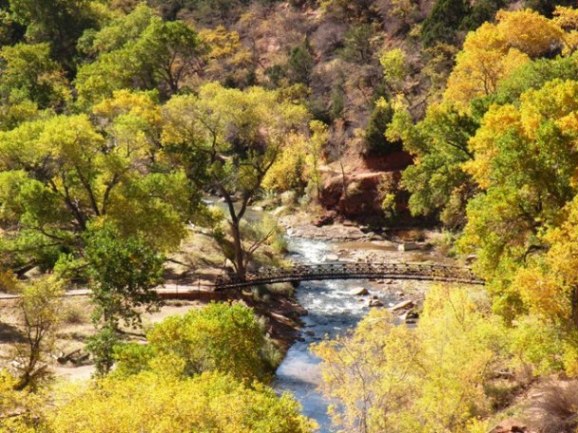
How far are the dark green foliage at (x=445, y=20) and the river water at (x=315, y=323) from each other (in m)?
27.2

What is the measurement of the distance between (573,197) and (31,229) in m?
25.8

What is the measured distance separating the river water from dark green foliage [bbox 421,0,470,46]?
2722 cm

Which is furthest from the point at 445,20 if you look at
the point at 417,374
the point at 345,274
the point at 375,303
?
the point at 417,374

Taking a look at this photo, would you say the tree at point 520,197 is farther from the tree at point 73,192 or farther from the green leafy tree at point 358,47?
the green leafy tree at point 358,47

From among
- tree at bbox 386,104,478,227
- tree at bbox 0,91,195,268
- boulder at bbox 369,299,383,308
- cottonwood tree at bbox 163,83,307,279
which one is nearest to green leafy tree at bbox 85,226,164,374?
tree at bbox 0,91,195,268

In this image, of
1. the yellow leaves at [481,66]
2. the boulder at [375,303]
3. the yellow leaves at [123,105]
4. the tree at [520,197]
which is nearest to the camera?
the tree at [520,197]

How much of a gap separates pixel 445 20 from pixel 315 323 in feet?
139

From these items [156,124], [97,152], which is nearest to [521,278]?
[97,152]

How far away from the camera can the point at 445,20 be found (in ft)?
223

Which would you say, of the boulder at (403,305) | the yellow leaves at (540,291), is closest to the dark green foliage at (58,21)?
the boulder at (403,305)

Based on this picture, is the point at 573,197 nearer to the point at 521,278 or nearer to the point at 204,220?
the point at 521,278

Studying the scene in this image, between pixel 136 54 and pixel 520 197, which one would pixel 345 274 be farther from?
pixel 136 54

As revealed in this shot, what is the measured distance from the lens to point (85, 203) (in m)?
38.6

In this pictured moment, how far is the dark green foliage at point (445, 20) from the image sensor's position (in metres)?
66.4
